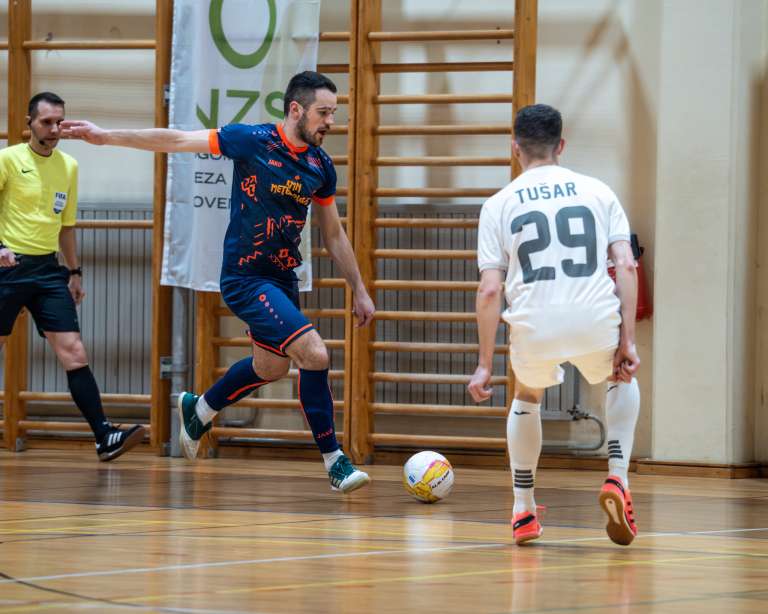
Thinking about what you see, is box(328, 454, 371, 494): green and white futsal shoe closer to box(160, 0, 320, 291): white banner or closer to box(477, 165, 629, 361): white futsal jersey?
box(477, 165, 629, 361): white futsal jersey

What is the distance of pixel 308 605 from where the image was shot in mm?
2654

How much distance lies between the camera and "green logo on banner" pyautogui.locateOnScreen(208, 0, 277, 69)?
294 inches

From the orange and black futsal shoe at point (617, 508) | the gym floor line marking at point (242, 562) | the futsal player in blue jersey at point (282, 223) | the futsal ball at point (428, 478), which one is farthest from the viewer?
the futsal player in blue jersey at point (282, 223)

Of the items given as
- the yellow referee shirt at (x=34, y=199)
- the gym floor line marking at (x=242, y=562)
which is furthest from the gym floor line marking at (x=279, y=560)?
the yellow referee shirt at (x=34, y=199)

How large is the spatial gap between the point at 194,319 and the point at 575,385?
217 centimetres

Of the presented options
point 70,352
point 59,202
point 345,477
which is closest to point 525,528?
point 345,477

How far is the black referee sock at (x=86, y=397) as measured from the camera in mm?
6715

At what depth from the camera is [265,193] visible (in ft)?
17.4

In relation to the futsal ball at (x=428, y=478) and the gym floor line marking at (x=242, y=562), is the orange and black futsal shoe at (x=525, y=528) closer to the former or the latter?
the gym floor line marking at (x=242, y=562)

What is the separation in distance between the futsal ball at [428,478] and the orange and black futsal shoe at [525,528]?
49.5 inches

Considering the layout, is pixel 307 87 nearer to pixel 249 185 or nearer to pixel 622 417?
pixel 249 185

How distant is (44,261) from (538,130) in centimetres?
360

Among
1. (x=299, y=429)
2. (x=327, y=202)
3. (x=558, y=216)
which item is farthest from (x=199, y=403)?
(x=558, y=216)

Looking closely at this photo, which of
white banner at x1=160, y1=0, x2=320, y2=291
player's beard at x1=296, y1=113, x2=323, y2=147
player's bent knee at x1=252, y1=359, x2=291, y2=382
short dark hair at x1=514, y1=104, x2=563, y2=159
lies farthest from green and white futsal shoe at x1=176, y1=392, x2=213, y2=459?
short dark hair at x1=514, y1=104, x2=563, y2=159
